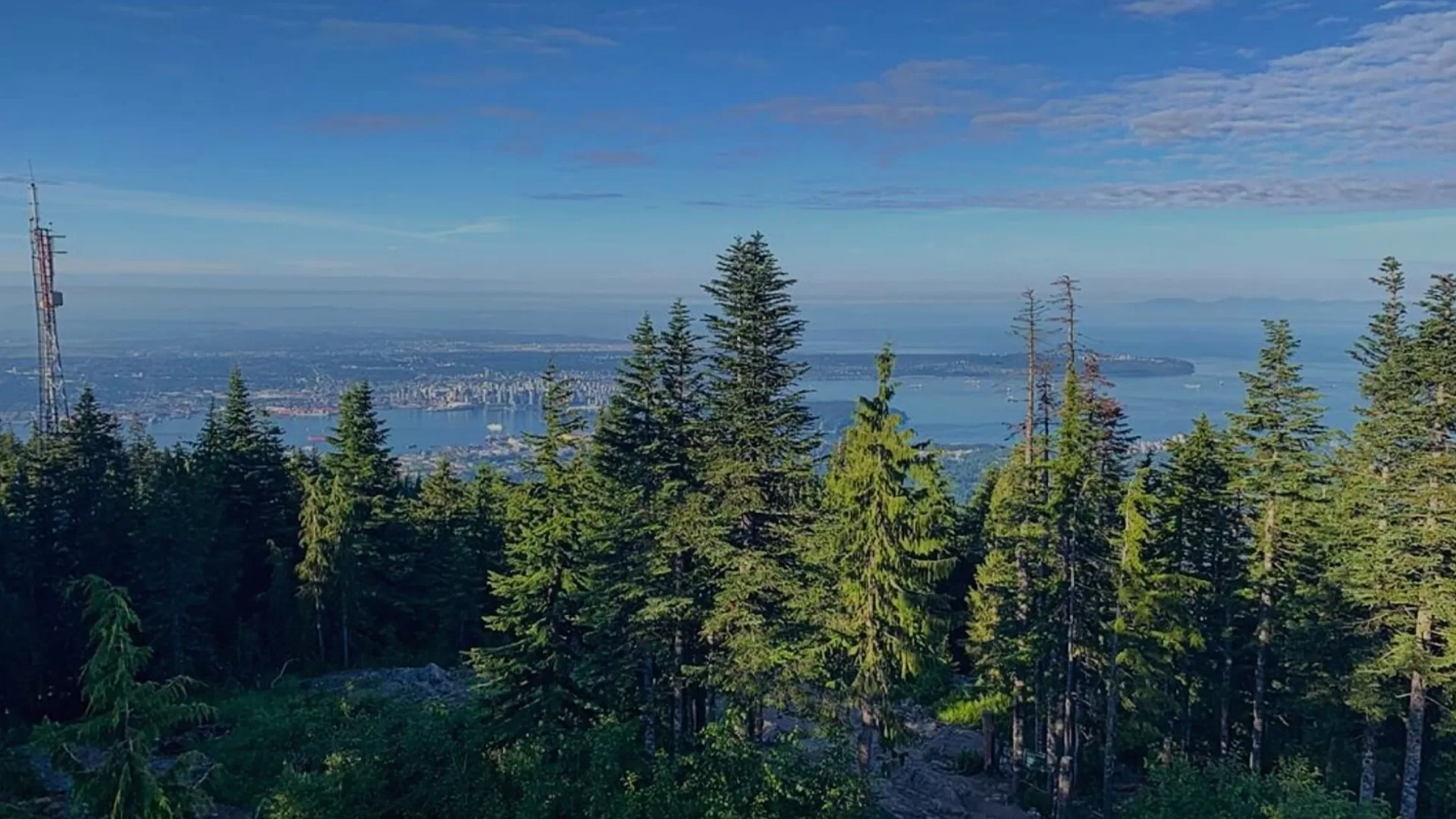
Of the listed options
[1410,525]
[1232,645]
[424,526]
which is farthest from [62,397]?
[1410,525]

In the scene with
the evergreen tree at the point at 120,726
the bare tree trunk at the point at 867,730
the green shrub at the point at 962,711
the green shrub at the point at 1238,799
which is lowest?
the green shrub at the point at 962,711

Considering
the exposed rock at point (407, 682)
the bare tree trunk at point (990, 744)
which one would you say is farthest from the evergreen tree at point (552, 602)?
the bare tree trunk at point (990, 744)

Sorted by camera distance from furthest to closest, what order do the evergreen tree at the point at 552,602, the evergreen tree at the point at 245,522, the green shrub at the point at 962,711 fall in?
1. the evergreen tree at the point at 245,522
2. the green shrub at the point at 962,711
3. the evergreen tree at the point at 552,602

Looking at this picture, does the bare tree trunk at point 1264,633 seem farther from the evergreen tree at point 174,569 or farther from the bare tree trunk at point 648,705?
the evergreen tree at point 174,569

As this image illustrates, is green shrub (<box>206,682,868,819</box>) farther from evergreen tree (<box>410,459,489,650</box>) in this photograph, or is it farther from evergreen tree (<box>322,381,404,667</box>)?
evergreen tree (<box>410,459,489,650</box>)

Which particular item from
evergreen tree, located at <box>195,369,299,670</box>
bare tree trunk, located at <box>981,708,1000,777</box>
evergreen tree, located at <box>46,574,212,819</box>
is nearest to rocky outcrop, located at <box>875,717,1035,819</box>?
bare tree trunk, located at <box>981,708,1000,777</box>

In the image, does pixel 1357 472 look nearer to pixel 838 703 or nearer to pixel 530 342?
pixel 838 703
